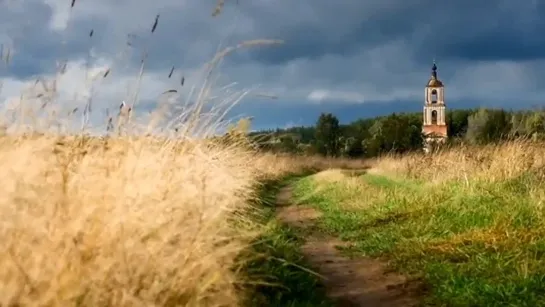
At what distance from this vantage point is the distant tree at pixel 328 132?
175ft

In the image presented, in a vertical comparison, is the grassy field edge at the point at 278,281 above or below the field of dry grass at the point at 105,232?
below

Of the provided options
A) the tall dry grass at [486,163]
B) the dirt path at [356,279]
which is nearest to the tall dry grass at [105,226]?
the dirt path at [356,279]

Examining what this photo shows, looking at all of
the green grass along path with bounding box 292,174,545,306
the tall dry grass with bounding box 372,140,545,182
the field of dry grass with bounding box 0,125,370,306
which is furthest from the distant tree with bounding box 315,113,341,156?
the field of dry grass with bounding box 0,125,370,306

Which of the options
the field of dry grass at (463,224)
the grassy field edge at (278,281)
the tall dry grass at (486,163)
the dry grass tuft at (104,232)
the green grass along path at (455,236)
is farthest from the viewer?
the tall dry grass at (486,163)

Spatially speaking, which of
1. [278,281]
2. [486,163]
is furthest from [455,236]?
[486,163]

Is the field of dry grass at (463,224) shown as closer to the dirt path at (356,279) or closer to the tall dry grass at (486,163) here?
the tall dry grass at (486,163)

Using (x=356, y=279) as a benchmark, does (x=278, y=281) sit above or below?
above

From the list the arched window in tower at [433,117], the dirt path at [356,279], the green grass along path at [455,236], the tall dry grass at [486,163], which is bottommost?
the dirt path at [356,279]

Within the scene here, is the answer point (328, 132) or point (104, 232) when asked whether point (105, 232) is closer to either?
point (104, 232)

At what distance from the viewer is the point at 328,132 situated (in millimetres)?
53844

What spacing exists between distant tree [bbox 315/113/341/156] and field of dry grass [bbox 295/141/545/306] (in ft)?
118

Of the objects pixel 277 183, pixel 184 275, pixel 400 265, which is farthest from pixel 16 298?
pixel 277 183

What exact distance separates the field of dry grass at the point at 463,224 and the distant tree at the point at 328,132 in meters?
35.9

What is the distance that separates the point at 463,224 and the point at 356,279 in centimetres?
271
